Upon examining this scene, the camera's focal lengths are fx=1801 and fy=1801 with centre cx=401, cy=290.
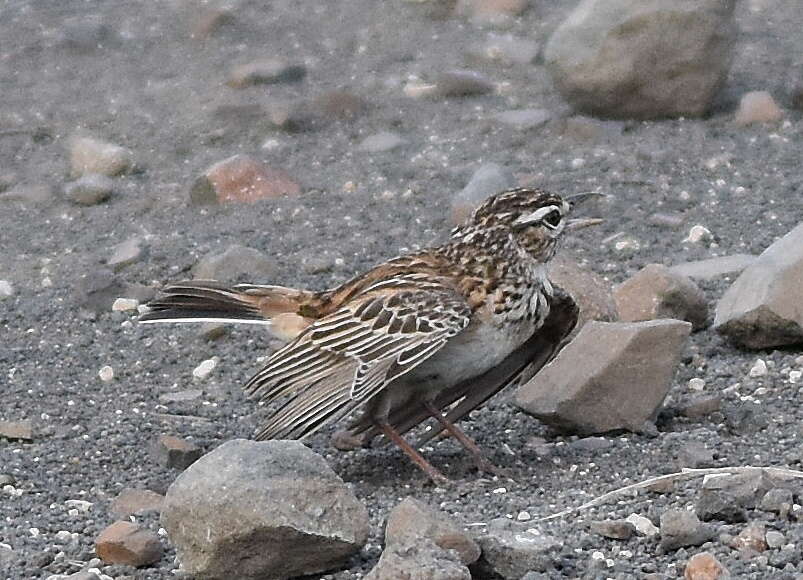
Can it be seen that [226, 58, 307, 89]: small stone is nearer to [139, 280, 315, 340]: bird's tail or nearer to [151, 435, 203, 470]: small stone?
[139, 280, 315, 340]: bird's tail

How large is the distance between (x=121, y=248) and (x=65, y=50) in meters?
4.10

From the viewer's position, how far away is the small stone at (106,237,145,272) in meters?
9.43

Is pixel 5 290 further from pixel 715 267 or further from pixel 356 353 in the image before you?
pixel 715 267

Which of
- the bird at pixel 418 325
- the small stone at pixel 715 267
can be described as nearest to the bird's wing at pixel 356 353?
the bird at pixel 418 325

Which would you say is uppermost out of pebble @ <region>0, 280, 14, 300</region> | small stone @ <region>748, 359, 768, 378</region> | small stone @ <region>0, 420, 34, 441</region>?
small stone @ <region>748, 359, 768, 378</region>

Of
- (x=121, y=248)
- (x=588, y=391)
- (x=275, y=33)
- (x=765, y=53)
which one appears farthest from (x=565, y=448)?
(x=275, y=33)

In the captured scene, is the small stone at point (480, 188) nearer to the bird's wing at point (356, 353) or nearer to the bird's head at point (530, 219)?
the bird's head at point (530, 219)

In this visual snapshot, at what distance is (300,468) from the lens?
553 cm

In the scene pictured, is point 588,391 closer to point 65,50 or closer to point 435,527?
point 435,527

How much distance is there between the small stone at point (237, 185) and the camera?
10.3 meters

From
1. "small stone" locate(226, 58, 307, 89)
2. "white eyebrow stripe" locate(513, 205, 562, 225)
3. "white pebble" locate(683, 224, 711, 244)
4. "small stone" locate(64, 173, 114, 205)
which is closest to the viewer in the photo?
"white eyebrow stripe" locate(513, 205, 562, 225)

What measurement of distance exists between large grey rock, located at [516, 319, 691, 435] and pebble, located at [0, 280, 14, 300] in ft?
11.4

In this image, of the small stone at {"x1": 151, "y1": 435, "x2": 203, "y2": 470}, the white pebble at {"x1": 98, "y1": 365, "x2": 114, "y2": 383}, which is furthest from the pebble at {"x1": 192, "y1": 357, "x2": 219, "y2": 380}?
the small stone at {"x1": 151, "y1": 435, "x2": 203, "y2": 470}

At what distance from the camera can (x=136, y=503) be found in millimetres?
6406
